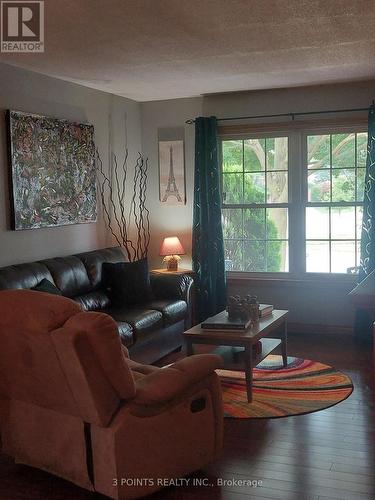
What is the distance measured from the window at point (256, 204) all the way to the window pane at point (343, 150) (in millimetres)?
494

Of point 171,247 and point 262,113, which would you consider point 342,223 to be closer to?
point 262,113

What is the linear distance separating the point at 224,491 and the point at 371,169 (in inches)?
150

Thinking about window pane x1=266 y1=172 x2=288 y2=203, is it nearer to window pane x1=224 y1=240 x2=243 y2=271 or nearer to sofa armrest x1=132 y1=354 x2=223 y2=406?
window pane x1=224 y1=240 x2=243 y2=271

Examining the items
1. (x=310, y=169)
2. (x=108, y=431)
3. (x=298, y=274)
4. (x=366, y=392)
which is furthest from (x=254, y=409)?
(x=310, y=169)

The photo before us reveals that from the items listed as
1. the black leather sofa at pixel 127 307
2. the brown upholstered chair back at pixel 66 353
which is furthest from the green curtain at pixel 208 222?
the brown upholstered chair back at pixel 66 353

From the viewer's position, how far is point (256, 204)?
6.52 meters

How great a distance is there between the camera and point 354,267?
617cm

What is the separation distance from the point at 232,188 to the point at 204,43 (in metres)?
2.61

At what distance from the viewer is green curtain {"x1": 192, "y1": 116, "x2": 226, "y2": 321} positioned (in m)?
6.40

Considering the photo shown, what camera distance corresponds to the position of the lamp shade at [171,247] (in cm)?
640

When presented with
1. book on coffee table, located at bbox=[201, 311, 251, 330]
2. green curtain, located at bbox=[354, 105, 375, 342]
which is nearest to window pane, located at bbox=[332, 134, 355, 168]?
green curtain, located at bbox=[354, 105, 375, 342]

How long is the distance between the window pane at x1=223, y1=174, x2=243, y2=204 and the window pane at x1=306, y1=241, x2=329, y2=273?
0.91 metres

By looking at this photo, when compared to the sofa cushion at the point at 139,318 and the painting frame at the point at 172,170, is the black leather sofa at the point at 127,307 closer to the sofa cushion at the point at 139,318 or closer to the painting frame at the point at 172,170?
the sofa cushion at the point at 139,318

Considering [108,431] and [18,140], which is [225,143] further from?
[108,431]
